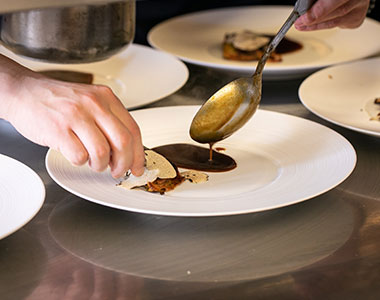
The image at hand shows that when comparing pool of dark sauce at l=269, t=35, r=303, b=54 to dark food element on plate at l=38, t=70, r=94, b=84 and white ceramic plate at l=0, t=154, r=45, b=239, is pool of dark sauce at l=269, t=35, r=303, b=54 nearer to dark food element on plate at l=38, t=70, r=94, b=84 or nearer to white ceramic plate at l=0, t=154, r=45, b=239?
dark food element on plate at l=38, t=70, r=94, b=84

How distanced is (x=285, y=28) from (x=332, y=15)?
0.26 metres

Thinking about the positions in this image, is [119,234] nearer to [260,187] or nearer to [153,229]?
[153,229]

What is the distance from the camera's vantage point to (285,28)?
45.7 inches

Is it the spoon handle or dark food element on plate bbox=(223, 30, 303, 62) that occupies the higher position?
the spoon handle

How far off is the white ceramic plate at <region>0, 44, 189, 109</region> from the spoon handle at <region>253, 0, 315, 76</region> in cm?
23

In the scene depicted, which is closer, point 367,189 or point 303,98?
point 367,189

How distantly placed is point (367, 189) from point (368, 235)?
14 cm

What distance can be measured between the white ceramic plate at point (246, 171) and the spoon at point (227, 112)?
37mm

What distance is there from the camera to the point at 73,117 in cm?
86

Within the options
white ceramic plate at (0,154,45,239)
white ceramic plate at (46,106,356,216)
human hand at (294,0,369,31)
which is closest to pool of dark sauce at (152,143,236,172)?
white ceramic plate at (46,106,356,216)

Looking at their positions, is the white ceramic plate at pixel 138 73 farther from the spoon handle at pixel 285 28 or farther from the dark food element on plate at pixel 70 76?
the spoon handle at pixel 285 28

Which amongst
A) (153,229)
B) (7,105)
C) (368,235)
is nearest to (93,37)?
(7,105)

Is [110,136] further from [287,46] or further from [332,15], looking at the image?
[287,46]

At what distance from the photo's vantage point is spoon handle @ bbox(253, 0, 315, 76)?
1.16 metres
